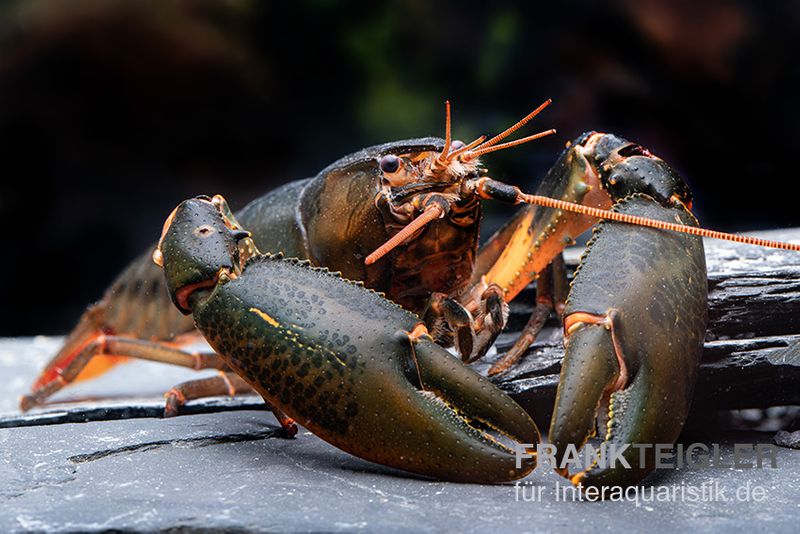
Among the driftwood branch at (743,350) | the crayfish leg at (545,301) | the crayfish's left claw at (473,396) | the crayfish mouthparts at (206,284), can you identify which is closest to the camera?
the crayfish's left claw at (473,396)

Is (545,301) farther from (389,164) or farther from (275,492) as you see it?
(275,492)

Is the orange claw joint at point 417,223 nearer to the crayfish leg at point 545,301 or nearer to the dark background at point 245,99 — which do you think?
the crayfish leg at point 545,301

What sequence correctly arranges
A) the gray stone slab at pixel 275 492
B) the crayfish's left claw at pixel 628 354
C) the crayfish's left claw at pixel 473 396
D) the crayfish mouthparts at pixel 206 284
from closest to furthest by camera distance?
the gray stone slab at pixel 275 492
the crayfish's left claw at pixel 628 354
the crayfish's left claw at pixel 473 396
the crayfish mouthparts at pixel 206 284

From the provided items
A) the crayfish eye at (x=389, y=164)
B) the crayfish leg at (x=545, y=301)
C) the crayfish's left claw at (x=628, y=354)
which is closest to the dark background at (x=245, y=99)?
the crayfish leg at (x=545, y=301)

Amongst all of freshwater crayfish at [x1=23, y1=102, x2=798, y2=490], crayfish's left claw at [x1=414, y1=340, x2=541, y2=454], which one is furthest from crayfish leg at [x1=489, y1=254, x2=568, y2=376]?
crayfish's left claw at [x1=414, y1=340, x2=541, y2=454]

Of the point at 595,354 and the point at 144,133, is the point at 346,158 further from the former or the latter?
the point at 144,133

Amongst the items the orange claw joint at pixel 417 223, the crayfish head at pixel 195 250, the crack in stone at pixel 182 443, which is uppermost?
the orange claw joint at pixel 417 223

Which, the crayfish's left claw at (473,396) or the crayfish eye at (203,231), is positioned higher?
the crayfish eye at (203,231)
